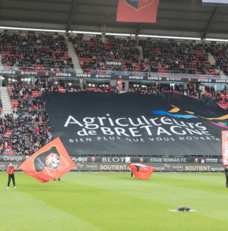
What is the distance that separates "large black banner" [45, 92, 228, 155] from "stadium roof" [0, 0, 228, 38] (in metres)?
16.1

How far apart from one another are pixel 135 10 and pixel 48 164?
3256 cm

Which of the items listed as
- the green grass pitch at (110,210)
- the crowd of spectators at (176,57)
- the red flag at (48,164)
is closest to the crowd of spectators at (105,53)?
the crowd of spectators at (176,57)

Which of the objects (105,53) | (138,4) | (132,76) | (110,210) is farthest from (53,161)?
(105,53)

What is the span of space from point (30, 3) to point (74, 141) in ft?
89.5

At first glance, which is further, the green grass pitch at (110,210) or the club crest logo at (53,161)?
the club crest logo at (53,161)

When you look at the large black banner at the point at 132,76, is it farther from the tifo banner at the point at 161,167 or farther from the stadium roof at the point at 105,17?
the tifo banner at the point at 161,167

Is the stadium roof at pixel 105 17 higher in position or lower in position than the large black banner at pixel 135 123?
higher

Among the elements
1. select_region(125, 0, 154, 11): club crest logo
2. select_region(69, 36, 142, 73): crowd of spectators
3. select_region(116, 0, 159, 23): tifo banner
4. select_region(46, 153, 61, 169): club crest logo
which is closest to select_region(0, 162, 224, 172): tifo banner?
select_region(46, 153, 61, 169): club crest logo

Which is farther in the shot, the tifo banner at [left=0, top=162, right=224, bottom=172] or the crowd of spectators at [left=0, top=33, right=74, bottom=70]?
the crowd of spectators at [left=0, top=33, right=74, bottom=70]

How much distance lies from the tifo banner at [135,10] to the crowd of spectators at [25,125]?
15.5 metres

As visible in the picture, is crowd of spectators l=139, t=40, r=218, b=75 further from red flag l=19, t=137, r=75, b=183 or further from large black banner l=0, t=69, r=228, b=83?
red flag l=19, t=137, r=75, b=183

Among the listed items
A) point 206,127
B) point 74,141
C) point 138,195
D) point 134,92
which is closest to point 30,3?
point 134,92

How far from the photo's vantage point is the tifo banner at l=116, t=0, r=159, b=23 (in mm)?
50906

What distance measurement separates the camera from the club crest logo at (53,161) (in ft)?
79.2
